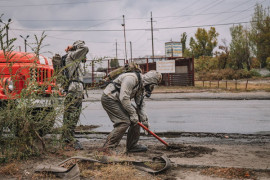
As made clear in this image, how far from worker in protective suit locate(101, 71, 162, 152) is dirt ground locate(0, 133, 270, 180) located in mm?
267

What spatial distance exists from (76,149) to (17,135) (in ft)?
4.07

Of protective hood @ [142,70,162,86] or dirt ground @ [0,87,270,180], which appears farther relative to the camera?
protective hood @ [142,70,162,86]

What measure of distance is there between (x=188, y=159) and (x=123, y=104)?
4.34 feet

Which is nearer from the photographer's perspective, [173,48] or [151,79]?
[151,79]

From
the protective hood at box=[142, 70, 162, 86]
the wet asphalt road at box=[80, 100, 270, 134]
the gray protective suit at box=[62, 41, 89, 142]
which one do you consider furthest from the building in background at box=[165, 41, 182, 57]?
the protective hood at box=[142, 70, 162, 86]

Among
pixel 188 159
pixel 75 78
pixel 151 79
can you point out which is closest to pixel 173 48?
pixel 75 78

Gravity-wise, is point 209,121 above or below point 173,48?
below

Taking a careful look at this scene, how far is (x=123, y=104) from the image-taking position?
4.87 m

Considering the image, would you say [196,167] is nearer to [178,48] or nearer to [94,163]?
[94,163]

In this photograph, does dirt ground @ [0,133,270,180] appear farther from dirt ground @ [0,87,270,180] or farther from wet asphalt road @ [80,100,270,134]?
wet asphalt road @ [80,100,270,134]

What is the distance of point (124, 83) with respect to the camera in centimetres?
488

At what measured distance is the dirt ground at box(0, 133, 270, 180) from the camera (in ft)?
12.6

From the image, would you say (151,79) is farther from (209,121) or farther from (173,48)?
(173,48)

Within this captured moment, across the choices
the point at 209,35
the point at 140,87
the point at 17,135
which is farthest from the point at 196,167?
the point at 209,35
